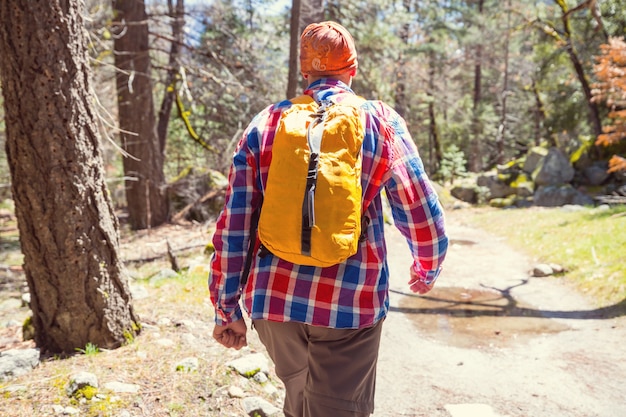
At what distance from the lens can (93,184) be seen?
321 cm

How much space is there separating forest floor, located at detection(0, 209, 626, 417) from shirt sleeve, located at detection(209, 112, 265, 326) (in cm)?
137

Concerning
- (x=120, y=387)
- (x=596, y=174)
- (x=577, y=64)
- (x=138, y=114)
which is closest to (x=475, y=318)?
(x=120, y=387)

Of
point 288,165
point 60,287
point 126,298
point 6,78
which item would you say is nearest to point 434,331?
point 126,298

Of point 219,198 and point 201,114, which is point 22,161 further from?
point 201,114

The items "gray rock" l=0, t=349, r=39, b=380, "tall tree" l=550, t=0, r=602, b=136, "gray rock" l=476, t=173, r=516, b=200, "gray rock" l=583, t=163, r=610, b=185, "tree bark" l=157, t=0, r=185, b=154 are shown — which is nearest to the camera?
"gray rock" l=0, t=349, r=39, b=380

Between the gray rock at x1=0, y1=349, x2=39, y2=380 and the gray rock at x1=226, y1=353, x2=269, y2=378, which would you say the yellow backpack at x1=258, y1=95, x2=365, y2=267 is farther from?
the gray rock at x1=0, y1=349, x2=39, y2=380

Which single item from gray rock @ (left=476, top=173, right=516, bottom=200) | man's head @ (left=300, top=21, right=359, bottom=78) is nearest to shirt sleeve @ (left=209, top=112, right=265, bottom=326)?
man's head @ (left=300, top=21, right=359, bottom=78)

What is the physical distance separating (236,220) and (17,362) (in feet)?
7.18

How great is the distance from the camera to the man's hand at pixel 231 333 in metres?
1.87

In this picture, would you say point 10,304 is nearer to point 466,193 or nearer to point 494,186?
point 494,186

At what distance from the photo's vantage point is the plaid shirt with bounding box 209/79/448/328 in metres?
1.62

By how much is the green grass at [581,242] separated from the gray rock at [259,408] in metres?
4.25

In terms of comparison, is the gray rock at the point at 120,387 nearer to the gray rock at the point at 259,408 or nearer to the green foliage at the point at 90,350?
the green foliage at the point at 90,350

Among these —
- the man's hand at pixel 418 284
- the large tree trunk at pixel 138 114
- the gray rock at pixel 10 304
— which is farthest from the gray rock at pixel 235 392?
the large tree trunk at pixel 138 114
